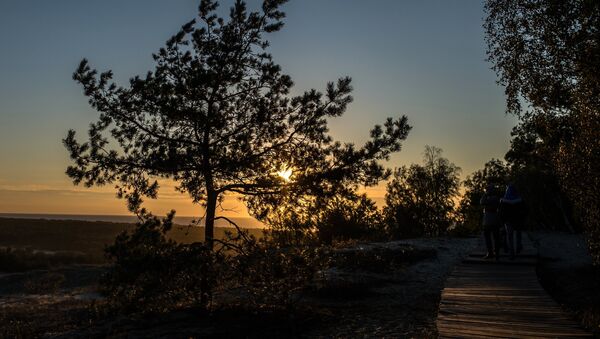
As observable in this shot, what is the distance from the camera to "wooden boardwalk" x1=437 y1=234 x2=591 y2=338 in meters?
7.62

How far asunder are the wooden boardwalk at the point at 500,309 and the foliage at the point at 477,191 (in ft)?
83.9

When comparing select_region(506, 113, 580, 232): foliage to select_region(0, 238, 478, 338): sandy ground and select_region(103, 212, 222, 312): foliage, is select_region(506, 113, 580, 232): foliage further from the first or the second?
select_region(103, 212, 222, 312): foliage

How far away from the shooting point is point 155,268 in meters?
9.03

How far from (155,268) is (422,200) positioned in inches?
1221

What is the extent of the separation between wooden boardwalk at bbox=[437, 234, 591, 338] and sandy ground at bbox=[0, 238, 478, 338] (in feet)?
1.83

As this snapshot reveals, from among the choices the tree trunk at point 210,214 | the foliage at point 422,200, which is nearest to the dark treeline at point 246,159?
the tree trunk at point 210,214

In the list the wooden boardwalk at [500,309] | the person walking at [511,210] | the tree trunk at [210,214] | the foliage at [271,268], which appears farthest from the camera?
the person walking at [511,210]

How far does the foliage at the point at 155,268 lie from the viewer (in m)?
8.59

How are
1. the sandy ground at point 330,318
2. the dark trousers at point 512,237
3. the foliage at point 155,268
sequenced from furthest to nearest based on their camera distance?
1. the dark trousers at point 512,237
2. the sandy ground at point 330,318
3. the foliage at point 155,268

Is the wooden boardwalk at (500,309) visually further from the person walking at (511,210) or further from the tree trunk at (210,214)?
the tree trunk at (210,214)

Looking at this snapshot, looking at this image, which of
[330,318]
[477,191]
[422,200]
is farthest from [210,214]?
[477,191]

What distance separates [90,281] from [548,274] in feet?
78.9

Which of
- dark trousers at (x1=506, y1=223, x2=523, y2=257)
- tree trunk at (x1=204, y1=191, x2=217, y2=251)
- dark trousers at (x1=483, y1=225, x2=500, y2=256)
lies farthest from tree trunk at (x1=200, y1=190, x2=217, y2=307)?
dark trousers at (x1=506, y1=223, x2=523, y2=257)

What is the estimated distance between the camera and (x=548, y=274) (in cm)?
1573
